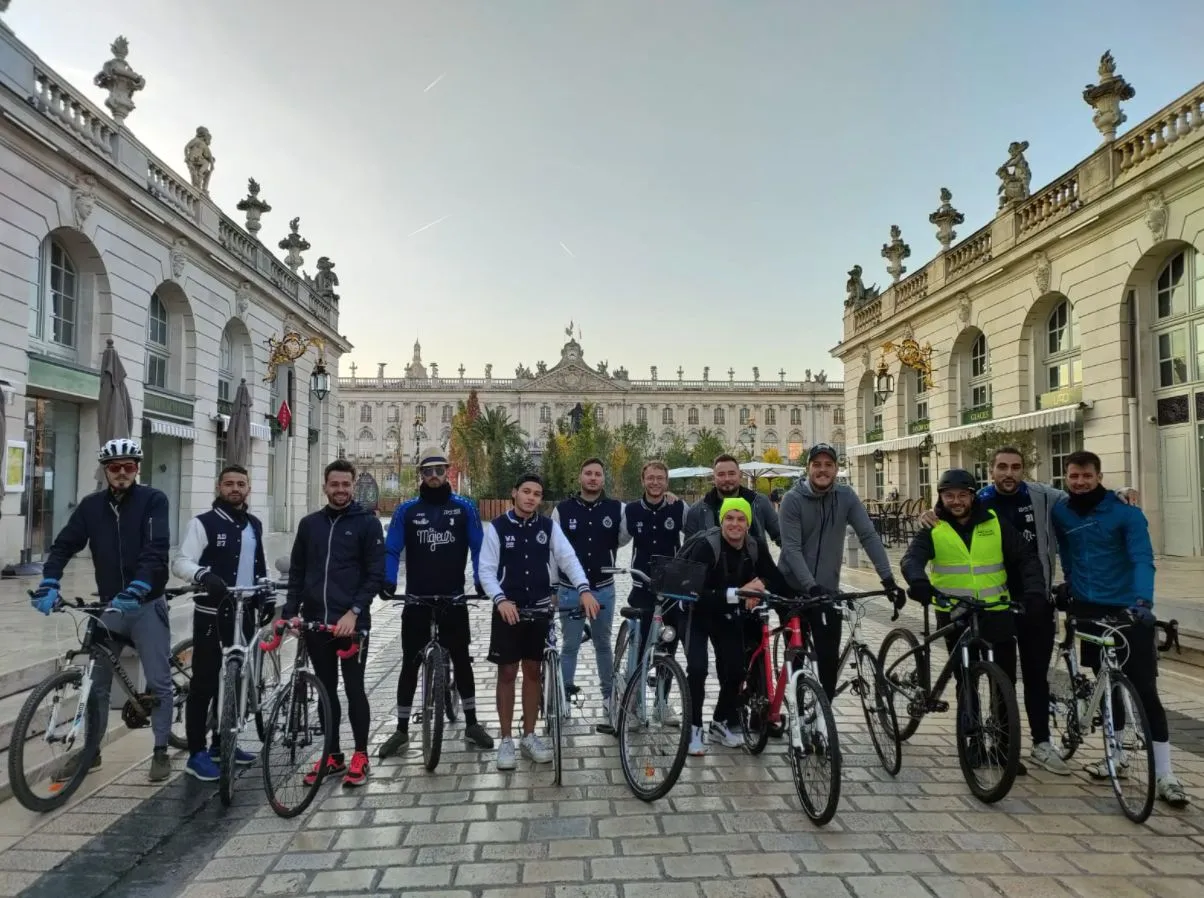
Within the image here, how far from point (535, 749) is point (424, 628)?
3.57 ft

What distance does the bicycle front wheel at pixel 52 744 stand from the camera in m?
3.94

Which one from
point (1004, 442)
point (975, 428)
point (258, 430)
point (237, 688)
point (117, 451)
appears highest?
point (258, 430)

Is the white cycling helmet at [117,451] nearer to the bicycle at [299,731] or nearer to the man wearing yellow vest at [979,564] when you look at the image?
the bicycle at [299,731]

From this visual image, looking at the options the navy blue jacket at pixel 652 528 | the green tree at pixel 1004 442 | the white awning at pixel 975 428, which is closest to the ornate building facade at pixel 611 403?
the white awning at pixel 975 428

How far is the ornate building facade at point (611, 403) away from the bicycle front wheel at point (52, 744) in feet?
317

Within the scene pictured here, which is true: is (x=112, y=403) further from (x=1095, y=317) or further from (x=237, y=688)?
(x=1095, y=317)

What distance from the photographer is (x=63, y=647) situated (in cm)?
583

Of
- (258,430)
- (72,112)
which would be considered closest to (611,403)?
(258,430)

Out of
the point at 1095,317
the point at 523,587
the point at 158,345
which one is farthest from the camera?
the point at 158,345

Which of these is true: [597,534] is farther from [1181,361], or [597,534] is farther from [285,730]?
[1181,361]

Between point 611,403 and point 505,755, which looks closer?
point 505,755

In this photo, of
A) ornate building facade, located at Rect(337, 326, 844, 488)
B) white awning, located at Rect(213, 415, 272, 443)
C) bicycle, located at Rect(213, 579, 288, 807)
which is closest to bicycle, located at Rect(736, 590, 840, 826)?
bicycle, located at Rect(213, 579, 288, 807)

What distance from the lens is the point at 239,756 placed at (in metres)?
4.93

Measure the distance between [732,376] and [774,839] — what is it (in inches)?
4123
